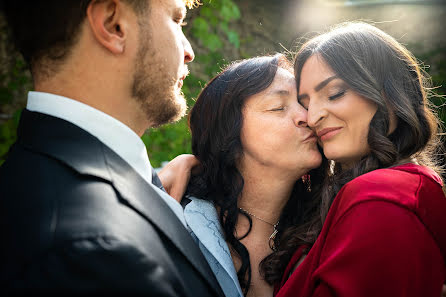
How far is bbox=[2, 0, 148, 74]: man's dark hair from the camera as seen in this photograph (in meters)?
1.41

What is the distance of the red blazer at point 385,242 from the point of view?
4.59ft

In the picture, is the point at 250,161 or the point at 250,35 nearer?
the point at 250,161

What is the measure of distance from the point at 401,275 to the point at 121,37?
4.37ft

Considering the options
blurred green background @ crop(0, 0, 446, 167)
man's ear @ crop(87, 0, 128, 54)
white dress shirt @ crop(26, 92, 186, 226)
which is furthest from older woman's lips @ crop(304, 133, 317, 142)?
blurred green background @ crop(0, 0, 446, 167)

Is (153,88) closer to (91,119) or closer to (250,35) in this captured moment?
(91,119)

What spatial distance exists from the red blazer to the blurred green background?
2693 mm

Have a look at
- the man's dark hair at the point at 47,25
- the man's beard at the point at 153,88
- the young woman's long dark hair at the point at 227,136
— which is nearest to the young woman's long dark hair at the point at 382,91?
the young woman's long dark hair at the point at 227,136

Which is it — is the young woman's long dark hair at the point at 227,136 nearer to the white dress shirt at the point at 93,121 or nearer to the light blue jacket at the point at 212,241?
the light blue jacket at the point at 212,241

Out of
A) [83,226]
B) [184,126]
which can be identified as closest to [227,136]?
[83,226]

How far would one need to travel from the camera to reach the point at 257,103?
2.58m

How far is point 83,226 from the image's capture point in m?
1.01

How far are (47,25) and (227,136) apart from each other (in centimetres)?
145

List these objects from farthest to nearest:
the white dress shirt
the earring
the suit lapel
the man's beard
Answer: the earring, the man's beard, the white dress shirt, the suit lapel

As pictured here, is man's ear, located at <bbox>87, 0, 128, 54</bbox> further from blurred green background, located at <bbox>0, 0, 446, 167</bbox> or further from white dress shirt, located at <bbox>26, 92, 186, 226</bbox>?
blurred green background, located at <bbox>0, 0, 446, 167</bbox>
